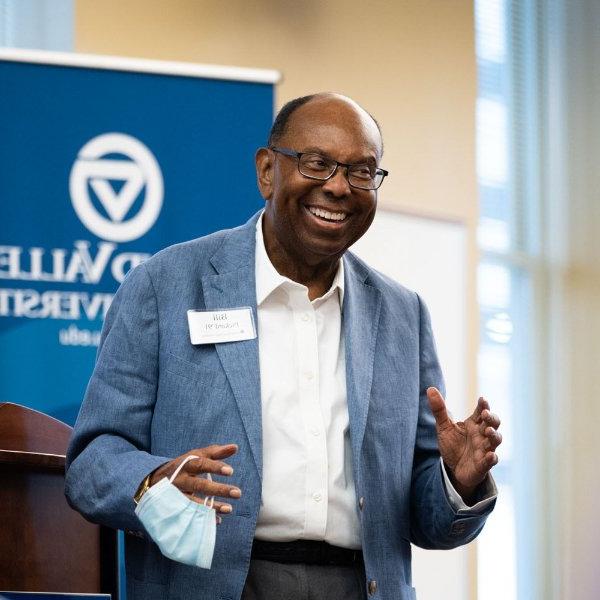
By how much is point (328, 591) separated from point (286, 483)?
0.22m

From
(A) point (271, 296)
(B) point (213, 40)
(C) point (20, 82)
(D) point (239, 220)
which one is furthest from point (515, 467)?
(A) point (271, 296)

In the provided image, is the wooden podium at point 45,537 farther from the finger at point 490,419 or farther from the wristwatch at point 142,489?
the finger at point 490,419

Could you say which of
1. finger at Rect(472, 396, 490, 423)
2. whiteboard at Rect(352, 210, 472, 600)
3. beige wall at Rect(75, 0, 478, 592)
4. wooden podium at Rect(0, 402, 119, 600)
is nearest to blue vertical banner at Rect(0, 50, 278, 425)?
wooden podium at Rect(0, 402, 119, 600)

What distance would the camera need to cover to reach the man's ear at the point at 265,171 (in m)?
2.57

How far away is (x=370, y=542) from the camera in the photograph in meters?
2.34

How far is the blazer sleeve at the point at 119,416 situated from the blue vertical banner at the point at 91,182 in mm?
1137

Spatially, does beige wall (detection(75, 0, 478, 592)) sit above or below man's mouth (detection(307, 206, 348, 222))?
above

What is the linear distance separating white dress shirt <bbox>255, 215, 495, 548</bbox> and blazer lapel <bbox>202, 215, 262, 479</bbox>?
4 centimetres

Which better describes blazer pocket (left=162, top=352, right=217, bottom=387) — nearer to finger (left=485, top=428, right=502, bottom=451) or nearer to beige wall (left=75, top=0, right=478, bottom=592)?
→ finger (left=485, top=428, right=502, bottom=451)

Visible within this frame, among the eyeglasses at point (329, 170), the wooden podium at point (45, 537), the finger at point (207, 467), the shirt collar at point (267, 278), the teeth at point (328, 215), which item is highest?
the eyeglasses at point (329, 170)

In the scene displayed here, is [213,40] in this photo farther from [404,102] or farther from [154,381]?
[154,381]

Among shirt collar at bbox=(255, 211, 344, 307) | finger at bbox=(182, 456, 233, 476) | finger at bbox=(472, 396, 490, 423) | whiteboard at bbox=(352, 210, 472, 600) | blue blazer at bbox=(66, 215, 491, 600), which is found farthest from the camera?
whiteboard at bbox=(352, 210, 472, 600)

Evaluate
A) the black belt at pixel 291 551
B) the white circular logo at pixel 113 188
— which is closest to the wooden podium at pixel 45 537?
the black belt at pixel 291 551

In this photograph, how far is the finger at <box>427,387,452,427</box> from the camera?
2.36m
